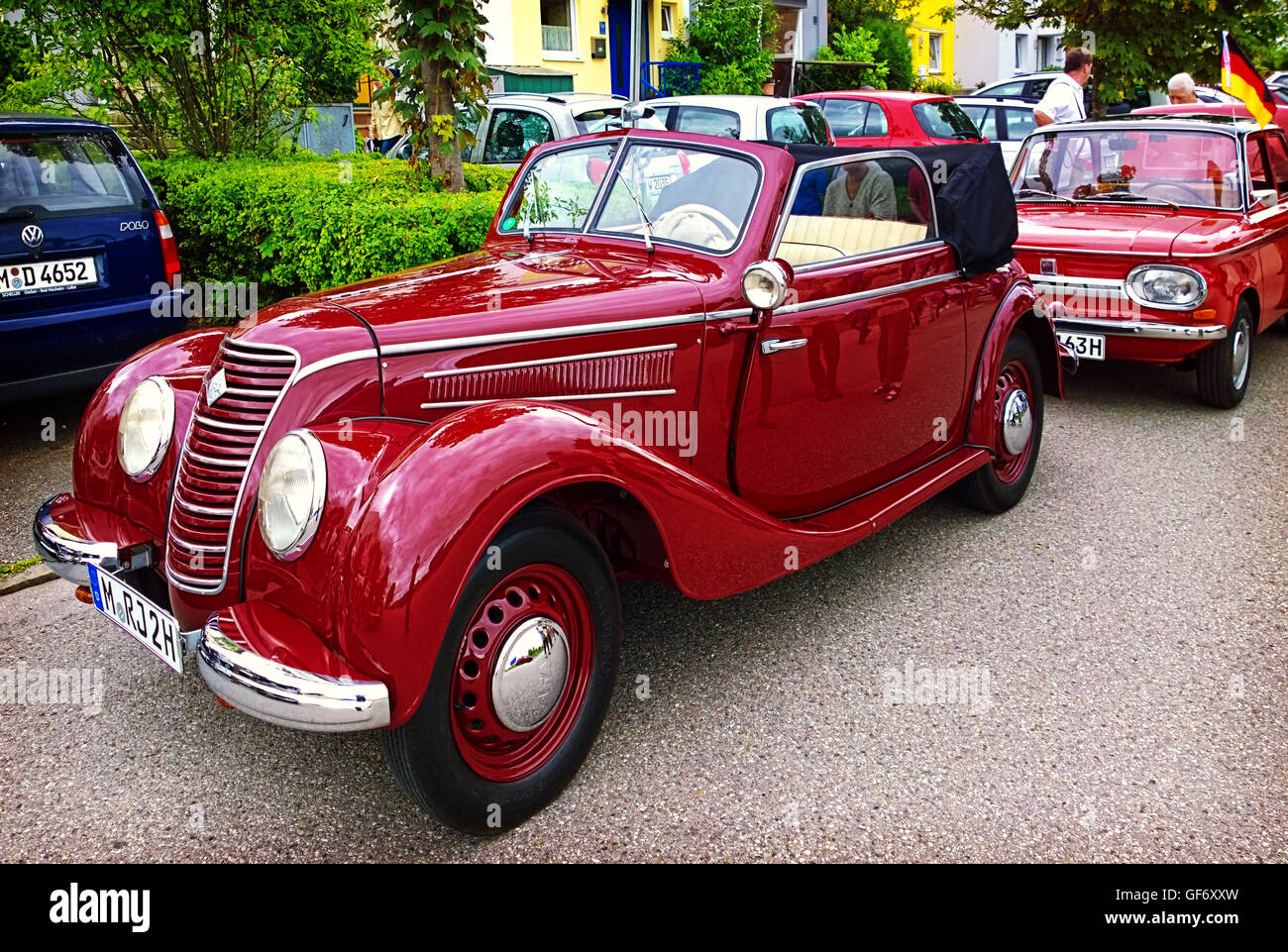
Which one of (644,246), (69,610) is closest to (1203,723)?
(644,246)

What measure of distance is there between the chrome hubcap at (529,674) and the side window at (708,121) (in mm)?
7604

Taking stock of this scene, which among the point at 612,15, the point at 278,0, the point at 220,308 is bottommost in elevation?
the point at 220,308

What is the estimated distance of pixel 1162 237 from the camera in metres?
6.50

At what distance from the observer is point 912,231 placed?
459cm

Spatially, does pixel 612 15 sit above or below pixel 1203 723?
above

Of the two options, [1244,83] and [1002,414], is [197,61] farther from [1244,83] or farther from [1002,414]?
[1244,83]

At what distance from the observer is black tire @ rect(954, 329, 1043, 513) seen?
5.14 meters

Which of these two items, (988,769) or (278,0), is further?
(278,0)

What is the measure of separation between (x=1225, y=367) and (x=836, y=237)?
3.63m

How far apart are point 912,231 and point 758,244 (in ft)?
3.70

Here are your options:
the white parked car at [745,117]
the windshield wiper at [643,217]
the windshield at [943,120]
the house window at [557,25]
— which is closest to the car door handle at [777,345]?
the windshield wiper at [643,217]

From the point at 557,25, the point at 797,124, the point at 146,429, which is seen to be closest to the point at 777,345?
the point at 146,429

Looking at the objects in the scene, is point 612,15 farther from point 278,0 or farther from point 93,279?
point 93,279
